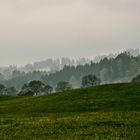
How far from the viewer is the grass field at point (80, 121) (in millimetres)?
30578

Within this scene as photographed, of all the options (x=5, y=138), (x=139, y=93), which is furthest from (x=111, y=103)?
(x=5, y=138)

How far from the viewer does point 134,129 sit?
3231cm

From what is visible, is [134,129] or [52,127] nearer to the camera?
[134,129]

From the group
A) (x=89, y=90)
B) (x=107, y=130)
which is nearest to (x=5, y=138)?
(x=107, y=130)

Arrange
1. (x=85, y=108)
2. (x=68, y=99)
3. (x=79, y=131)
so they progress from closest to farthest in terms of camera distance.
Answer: (x=79, y=131), (x=85, y=108), (x=68, y=99)

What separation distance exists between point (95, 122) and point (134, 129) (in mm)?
5920

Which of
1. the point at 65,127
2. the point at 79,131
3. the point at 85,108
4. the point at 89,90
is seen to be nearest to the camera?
the point at 79,131

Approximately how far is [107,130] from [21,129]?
25.8ft

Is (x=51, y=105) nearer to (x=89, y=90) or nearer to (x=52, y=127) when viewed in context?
(x=89, y=90)

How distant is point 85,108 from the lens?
5719 cm

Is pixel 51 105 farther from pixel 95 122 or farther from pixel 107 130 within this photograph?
pixel 107 130

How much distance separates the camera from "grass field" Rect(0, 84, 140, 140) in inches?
1204

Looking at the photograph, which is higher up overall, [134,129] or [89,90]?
[89,90]

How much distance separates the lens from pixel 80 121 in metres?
38.6
